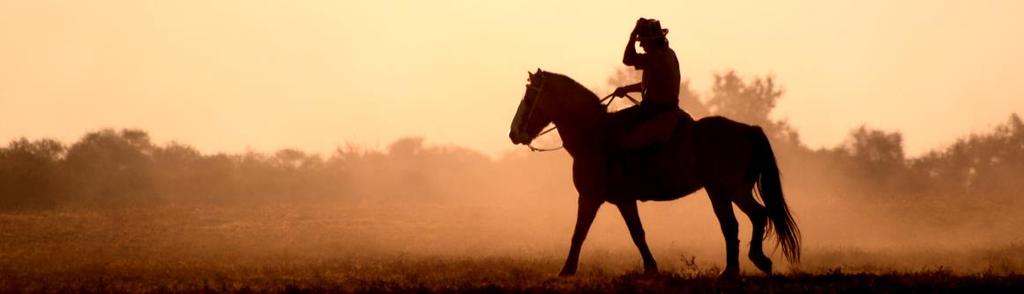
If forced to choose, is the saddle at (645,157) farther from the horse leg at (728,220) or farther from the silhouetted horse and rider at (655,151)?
the horse leg at (728,220)

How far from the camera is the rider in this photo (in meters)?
18.2

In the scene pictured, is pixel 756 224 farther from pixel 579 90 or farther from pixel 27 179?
pixel 27 179

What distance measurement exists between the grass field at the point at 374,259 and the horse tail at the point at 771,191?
2.30 feet

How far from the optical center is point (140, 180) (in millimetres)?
61531

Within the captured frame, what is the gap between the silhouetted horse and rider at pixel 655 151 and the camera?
17.8 m

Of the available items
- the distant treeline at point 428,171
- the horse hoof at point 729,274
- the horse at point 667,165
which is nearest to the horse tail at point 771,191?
the horse at point 667,165

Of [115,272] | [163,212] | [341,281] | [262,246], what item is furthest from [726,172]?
[163,212]

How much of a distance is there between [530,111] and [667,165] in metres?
2.14

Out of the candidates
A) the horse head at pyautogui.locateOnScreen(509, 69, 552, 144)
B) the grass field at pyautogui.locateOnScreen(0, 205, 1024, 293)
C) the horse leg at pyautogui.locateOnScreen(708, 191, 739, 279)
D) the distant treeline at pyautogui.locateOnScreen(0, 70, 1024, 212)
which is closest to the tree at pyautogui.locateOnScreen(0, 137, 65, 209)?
the distant treeline at pyautogui.locateOnScreen(0, 70, 1024, 212)

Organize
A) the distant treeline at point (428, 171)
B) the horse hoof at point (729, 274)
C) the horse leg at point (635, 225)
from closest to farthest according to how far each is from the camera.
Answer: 1. the horse hoof at point (729, 274)
2. the horse leg at point (635, 225)
3. the distant treeline at point (428, 171)

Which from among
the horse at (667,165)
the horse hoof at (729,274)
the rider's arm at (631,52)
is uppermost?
the rider's arm at (631,52)

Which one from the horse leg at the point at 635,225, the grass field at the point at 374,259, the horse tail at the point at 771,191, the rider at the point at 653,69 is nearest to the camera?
the grass field at the point at 374,259

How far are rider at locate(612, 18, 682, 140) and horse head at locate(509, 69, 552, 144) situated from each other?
1207mm

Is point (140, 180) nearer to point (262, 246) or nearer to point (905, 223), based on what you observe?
point (262, 246)
